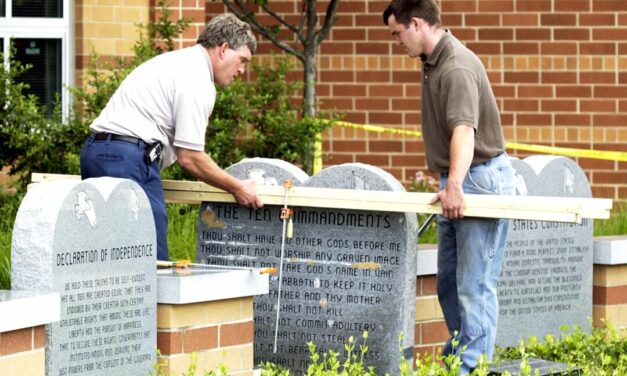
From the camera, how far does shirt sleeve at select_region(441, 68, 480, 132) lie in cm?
718

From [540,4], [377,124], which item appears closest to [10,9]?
[377,124]

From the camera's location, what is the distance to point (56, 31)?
1195 cm

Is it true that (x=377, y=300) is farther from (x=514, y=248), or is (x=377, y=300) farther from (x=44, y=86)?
(x=44, y=86)

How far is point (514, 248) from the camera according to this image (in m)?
8.95

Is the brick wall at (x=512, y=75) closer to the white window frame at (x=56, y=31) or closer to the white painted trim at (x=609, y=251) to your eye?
the white window frame at (x=56, y=31)

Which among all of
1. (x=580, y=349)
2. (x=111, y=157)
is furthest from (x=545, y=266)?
(x=111, y=157)

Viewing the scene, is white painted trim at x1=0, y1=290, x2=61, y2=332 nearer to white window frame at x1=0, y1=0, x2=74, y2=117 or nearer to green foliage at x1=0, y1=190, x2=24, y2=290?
green foliage at x1=0, y1=190, x2=24, y2=290

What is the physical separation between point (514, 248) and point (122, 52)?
13.7 ft

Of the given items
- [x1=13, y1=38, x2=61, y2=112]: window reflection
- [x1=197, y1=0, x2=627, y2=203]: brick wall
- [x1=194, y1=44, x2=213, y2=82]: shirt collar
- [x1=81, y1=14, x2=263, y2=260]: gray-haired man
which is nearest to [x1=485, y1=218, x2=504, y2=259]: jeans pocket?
[x1=81, y1=14, x2=263, y2=260]: gray-haired man

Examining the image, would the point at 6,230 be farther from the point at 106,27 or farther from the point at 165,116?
the point at 106,27

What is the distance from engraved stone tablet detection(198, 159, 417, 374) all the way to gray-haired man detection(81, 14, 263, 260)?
1.82ft

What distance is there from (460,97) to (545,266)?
2.25m

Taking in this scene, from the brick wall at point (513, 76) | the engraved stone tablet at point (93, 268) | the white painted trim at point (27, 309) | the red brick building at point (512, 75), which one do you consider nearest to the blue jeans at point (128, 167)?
the engraved stone tablet at point (93, 268)

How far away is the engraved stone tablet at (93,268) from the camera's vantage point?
Answer: 6234 mm
